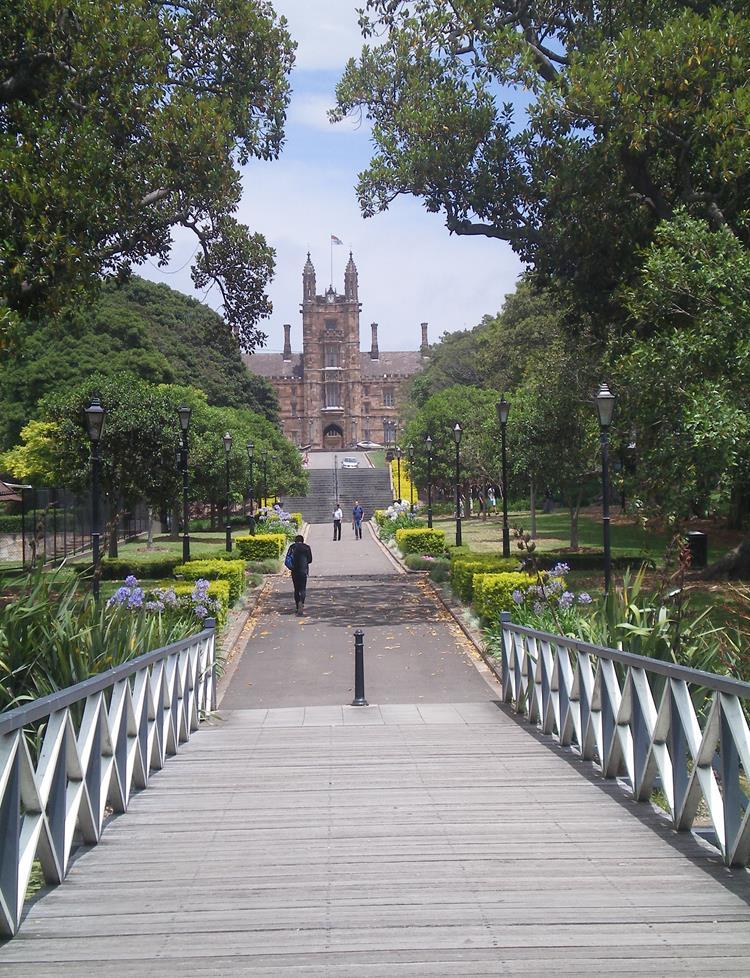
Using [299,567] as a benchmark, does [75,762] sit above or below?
above

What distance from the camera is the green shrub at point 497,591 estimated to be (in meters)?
17.0

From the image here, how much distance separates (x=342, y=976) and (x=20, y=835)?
1.41 meters

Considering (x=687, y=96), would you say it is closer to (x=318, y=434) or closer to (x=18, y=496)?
Result: (x=18, y=496)

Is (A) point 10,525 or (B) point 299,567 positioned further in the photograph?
(A) point 10,525

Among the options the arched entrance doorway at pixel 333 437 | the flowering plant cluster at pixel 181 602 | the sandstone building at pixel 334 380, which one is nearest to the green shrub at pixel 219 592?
the flowering plant cluster at pixel 181 602

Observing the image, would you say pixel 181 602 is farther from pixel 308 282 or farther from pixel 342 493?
pixel 308 282

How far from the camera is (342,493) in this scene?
A: 249 ft

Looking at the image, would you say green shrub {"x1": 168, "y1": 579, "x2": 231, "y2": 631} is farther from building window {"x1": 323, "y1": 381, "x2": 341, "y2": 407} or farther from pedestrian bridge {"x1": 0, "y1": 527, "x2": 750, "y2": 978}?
building window {"x1": 323, "y1": 381, "x2": 341, "y2": 407}

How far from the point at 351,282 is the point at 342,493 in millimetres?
60580

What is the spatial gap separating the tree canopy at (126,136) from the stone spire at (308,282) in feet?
365

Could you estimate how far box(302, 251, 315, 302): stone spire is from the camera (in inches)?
5123

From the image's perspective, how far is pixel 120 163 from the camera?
1554 centimetres

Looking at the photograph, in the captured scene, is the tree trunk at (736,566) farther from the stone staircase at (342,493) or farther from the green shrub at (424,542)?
the stone staircase at (342,493)

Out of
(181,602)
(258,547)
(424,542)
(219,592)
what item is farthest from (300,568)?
(424,542)
